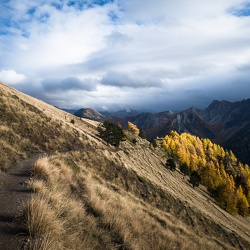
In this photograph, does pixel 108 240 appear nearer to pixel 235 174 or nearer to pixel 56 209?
pixel 56 209

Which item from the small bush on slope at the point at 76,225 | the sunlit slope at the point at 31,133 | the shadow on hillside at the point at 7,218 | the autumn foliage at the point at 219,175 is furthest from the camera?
the autumn foliage at the point at 219,175

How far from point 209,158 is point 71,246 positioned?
633 feet

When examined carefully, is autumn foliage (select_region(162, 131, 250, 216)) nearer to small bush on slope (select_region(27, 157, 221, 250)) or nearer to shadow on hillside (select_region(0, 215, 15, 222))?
A: small bush on slope (select_region(27, 157, 221, 250))

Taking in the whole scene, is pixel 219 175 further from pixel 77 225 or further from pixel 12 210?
pixel 12 210

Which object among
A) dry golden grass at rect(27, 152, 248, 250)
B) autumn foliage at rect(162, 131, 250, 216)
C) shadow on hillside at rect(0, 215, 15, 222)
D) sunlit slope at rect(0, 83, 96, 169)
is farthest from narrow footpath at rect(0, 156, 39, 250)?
autumn foliage at rect(162, 131, 250, 216)

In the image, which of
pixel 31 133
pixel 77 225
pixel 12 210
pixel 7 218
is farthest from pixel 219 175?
pixel 7 218

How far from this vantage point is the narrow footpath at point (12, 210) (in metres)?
5.84

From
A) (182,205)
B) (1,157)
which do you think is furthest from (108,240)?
(182,205)

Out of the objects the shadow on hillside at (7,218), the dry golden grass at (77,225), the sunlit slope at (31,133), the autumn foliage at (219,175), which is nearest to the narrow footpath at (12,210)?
the shadow on hillside at (7,218)

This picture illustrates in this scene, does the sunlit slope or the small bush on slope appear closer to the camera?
the small bush on slope

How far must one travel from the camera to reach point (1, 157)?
1564cm

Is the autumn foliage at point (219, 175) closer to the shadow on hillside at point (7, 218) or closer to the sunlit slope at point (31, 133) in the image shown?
the sunlit slope at point (31, 133)

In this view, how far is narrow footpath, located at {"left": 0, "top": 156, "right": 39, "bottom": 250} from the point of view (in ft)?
19.1

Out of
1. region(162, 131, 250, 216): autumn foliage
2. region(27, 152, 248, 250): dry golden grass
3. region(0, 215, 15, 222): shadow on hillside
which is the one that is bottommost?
region(162, 131, 250, 216): autumn foliage
